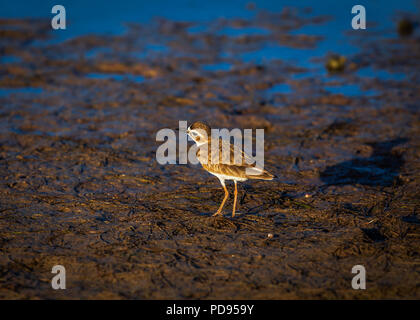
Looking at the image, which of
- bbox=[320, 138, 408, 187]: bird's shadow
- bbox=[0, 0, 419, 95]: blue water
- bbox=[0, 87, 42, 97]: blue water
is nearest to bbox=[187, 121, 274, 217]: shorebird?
bbox=[320, 138, 408, 187]: bird's shadow

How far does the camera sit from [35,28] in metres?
16.7

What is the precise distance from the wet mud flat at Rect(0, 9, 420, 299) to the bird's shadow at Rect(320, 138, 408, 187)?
0.12 ft

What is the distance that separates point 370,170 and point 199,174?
10.1 feet

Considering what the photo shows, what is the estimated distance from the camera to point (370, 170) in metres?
8.95

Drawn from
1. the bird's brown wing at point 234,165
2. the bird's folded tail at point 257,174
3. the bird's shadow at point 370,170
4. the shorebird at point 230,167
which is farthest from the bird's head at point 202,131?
the bird's shadow at point 370,170

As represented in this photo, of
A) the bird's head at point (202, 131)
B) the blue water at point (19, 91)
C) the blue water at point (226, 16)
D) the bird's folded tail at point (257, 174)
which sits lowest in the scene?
the bird's folded tail at point (257, 174)

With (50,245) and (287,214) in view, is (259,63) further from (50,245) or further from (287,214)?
(50,245)

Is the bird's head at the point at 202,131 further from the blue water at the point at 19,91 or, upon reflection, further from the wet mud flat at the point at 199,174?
the blue water at the point at 19,91

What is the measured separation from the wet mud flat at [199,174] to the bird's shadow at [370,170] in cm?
4

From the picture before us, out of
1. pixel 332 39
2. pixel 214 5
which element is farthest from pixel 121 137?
pixel 214 5

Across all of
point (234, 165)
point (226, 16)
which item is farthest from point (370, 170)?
point (226, 16)

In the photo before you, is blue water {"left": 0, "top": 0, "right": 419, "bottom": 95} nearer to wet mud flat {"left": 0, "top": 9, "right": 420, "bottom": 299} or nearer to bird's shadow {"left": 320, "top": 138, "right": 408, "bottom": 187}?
wet mud flat {"left": 0, "top": 9, "right": 420, "bottom": 299}

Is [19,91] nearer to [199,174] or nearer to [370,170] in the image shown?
[199,174]

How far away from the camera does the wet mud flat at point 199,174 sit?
240 inches
